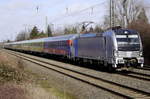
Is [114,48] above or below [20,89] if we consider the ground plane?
above

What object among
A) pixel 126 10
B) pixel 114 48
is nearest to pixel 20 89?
pixel 114 48

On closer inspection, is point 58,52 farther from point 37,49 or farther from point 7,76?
point 7,76

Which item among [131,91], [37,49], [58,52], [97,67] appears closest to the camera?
[131,91]

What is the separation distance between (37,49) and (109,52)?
3378 centimetres

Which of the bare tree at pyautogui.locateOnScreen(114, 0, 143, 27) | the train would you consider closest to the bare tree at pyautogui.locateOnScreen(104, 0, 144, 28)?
the bare tree at pyautogui.locateOnScreen(114, 0, 143, 27)

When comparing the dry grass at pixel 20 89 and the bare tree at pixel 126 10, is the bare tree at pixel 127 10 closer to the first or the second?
the bare tree at pixel 126 10

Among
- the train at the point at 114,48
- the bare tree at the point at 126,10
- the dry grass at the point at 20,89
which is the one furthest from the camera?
the bare tree at the point at 126,10

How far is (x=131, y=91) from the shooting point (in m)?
12.8

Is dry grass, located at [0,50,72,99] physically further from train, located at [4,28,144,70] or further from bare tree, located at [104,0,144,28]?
bare tree, located at [104,0,144,28]

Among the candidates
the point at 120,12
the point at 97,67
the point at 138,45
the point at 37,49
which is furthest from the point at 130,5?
the point at 138,45

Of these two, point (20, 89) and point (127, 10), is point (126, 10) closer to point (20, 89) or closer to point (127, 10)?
point (127, 10)

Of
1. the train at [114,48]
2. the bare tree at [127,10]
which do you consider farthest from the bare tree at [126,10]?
the train at [114,48]

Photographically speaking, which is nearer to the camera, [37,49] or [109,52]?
[109,52]

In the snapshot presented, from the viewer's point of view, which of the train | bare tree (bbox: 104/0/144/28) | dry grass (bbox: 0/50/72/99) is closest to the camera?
dry grass (bbox: 0/50/72/99)
